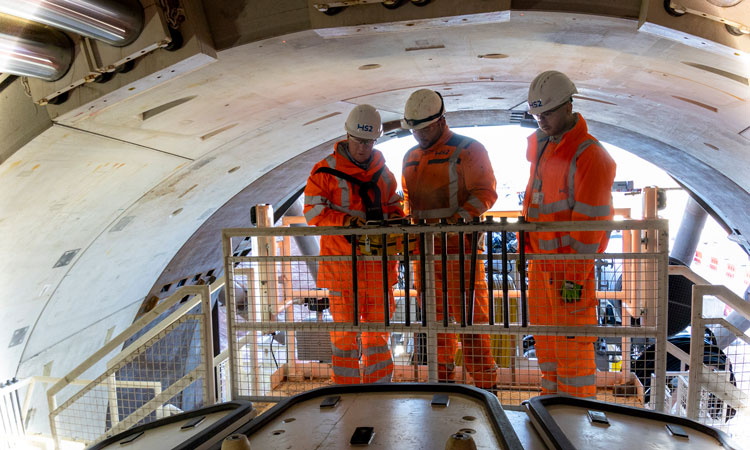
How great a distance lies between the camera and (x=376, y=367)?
12.1 feet

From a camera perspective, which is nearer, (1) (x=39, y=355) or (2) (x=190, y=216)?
(1) (x=39, y=355)

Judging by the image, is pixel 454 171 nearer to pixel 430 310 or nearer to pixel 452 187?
pixel 452 187

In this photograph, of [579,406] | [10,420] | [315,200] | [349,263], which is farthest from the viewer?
[10,420]

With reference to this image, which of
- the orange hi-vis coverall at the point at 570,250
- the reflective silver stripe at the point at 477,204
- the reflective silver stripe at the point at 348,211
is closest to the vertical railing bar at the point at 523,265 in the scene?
the orange hi-vis coverall at the point at 570,250

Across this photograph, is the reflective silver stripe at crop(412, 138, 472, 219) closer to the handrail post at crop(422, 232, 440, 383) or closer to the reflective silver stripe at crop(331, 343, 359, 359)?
the handrail post at crop(422, 232, 440, 383)

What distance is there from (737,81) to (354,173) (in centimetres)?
300

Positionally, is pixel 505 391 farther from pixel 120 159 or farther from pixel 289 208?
pixel 289 208

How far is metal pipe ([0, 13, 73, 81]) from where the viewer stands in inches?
137

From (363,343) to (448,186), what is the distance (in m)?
1.20

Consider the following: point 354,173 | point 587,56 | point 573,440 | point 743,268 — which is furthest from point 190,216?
point 743,268

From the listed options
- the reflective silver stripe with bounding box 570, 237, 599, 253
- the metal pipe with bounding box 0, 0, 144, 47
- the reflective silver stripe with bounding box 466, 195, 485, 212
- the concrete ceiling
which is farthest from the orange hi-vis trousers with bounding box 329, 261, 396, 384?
the metal pipe with bounding box 0, 0, 144, 47

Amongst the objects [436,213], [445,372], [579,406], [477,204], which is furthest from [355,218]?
[579,406]

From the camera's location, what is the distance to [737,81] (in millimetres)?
4262

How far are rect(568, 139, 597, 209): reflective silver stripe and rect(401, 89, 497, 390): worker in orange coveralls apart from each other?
52 centimetres
